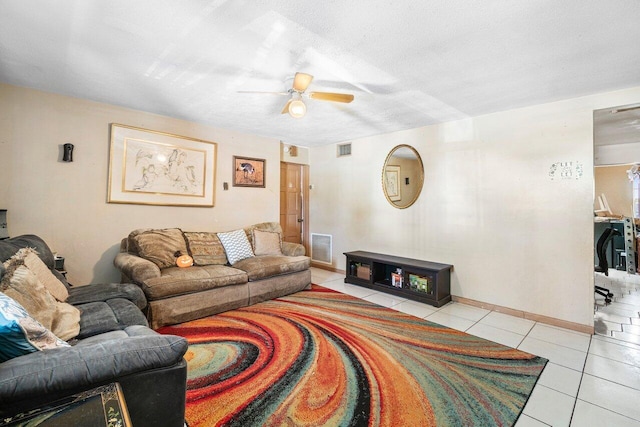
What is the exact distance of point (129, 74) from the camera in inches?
99.9

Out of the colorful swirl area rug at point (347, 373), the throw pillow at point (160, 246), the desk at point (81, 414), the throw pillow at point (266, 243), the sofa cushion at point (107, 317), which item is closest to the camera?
the desk at point (81, 414)

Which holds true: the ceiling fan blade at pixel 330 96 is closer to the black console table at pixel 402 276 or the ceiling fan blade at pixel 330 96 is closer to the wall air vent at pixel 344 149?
the black console table at pixel 402 276

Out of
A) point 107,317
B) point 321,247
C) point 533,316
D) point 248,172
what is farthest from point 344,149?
point 107,317

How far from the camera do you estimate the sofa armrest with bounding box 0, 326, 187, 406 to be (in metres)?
0.89

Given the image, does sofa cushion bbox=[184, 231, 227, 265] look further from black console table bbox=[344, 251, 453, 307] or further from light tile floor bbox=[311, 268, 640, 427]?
light tile floor bbox=[311, 268, 640, 427]

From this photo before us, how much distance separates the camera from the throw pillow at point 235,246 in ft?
12.3

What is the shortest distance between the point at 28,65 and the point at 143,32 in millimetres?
1403

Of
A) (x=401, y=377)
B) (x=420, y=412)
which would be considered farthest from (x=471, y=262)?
(x=420, y=412)

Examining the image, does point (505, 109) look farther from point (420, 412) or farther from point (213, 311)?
point (213, 311)

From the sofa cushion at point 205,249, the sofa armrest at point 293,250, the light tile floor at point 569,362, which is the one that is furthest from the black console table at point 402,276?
the sofa cushion at point 205,249

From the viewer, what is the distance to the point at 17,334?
1005mm

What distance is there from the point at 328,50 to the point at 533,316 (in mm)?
3498

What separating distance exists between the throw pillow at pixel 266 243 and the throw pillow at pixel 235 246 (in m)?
0.13

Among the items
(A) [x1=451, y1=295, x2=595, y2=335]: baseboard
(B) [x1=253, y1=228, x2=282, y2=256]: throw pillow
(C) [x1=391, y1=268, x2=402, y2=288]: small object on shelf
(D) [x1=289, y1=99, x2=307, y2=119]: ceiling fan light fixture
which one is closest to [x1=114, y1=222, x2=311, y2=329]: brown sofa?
(B) [x1=253, y1=228, x2=282, y2=256]: throw pillow
